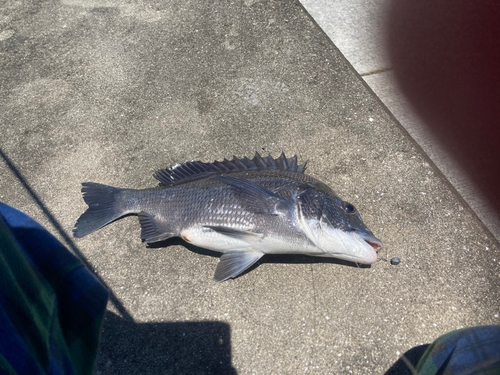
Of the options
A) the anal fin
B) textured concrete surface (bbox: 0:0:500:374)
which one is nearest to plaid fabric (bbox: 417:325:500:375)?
textured concrete surface (bbox: 0:0:500:374)

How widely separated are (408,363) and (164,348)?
168cm

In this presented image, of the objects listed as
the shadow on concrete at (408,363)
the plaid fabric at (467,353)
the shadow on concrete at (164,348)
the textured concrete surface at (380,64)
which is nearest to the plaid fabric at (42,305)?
the shadow on concrete at (164,348)

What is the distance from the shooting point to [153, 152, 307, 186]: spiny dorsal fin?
287 cm

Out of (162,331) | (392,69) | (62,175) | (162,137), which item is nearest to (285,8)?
(392,69)

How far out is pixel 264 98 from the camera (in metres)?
3.88

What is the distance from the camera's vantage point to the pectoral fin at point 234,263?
99.2 inches

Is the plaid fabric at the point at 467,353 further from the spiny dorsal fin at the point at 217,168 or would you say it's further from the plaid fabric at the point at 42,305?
the plaid fabric at the point at 42,305

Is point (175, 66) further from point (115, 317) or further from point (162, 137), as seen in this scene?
point (115, 317)

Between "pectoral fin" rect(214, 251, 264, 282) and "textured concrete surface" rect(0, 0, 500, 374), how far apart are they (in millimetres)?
237

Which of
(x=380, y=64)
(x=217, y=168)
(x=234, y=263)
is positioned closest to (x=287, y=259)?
(x=234, y=263)

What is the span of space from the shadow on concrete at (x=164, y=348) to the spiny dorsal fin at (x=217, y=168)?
3.70 feet

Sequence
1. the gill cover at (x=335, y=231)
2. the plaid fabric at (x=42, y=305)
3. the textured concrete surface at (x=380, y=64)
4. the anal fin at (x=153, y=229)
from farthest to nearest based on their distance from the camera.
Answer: the textured concrete surface at (x=380, y=64) → the anal fin at (x=153, y=229) → the gill cover at (x=335, y=231) → the plaid fabric at (x=42, y=305)

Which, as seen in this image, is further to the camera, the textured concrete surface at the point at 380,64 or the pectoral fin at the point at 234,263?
the textured concrete surface at the point at 380,64

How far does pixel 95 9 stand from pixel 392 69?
407cm
